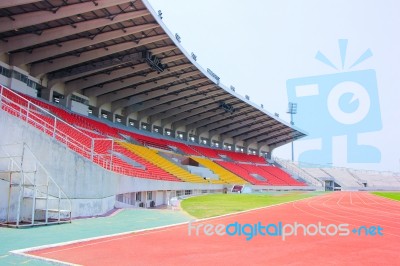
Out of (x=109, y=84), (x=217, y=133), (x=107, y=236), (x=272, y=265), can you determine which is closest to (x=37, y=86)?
(x=109, y=84)

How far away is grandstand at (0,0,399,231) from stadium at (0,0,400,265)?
0.08 metres

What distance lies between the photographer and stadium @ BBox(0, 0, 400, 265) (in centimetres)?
827

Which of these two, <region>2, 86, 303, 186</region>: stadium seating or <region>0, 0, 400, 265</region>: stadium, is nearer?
<region>0, 0, 400, 265</region>: stadium

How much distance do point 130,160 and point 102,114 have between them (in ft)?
42.1

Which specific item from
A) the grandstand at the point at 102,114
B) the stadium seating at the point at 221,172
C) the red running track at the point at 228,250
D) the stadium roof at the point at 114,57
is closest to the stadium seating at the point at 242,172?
the grandstand at the point at 102,114

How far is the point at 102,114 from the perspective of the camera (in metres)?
37.4

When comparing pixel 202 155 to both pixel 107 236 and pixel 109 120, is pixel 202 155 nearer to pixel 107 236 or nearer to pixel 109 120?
pixel 109 120

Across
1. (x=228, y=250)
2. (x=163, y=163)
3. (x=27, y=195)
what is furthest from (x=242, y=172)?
(x=228, y=250)

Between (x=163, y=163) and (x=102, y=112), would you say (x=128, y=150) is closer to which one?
(x=163, y=163)

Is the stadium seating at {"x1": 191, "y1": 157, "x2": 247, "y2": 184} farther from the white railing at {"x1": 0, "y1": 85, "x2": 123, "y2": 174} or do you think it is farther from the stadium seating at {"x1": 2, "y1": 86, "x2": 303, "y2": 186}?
the white railing at {"x1": 0, "y1": 85, "x2": 123, "y2": 174}

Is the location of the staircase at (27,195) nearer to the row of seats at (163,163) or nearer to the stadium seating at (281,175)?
the row of seats at (163,163)

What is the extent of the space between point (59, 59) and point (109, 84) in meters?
7.29

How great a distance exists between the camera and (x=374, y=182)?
80125mm

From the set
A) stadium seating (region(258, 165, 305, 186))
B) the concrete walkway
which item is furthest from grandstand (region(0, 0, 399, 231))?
stadium seating (region(258, 165, 305, 186))
